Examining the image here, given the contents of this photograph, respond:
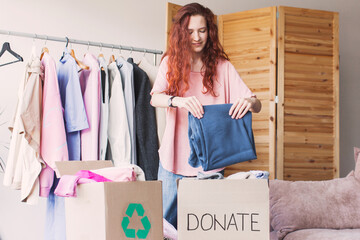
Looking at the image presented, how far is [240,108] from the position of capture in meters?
1.79

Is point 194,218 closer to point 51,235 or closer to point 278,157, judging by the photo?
point 51,235

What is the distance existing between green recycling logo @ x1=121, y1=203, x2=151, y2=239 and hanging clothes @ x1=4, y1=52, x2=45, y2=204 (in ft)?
4.37

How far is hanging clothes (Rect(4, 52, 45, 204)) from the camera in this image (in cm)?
260

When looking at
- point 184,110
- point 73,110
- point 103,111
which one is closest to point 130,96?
point 103,111

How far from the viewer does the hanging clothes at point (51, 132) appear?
2.64 m

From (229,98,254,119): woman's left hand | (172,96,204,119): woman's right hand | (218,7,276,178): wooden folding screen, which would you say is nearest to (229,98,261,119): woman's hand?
(229,98,254,119): woman's left hand

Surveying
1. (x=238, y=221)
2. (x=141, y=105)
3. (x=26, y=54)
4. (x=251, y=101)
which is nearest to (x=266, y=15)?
(x=141, y=105)

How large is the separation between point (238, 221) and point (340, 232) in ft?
3.55

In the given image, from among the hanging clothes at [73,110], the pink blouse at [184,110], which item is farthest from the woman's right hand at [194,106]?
the hanging clothes at [73,110]

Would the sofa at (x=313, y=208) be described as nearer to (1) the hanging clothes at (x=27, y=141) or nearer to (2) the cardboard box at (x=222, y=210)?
(2) the cardboard box at (x=222, y=210)

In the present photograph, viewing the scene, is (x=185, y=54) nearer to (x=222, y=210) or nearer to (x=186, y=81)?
(x=186, y=81)

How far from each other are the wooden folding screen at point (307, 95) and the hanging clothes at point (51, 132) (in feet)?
6.22

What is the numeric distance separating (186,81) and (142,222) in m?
0.76

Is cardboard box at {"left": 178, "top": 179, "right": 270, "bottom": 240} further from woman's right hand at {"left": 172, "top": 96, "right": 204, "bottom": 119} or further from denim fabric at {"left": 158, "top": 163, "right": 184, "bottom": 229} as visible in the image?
denim fabric at {"left": 158, "top": 163, "right": 184, "bottom": 229}
